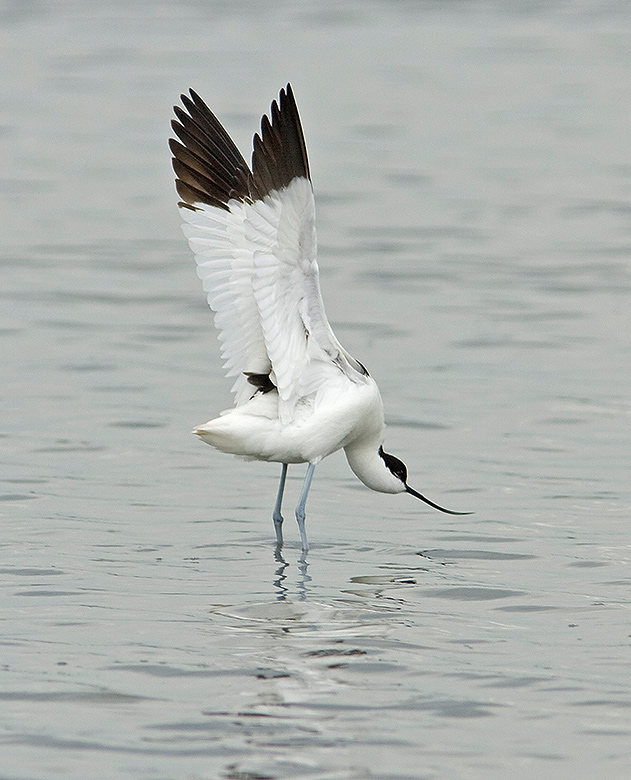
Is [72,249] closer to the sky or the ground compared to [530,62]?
closer to the ground

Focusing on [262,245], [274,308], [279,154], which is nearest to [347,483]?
[274,308]

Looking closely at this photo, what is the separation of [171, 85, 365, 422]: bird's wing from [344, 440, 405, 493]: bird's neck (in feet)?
1.82

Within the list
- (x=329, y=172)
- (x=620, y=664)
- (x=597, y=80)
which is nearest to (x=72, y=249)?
(x=329, y=172)

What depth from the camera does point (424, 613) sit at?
22.7ft

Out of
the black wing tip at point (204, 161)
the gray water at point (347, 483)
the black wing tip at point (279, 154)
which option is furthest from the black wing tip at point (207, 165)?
the gray water at point (347, 483)

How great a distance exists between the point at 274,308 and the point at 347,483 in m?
2.03

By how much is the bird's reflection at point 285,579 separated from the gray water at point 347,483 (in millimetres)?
20

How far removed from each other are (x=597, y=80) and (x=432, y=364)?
51.0ft

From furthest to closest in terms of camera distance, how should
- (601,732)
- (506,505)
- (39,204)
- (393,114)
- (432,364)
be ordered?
(393,114) < (39,204) < (432,364) < (506,505) < (601,732)

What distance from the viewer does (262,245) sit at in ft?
24.7

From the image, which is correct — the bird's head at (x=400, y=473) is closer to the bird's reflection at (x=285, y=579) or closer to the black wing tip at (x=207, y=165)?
the bird's reflection at (x=285, y=579)

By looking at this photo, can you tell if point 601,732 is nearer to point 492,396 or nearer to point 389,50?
point 492,396

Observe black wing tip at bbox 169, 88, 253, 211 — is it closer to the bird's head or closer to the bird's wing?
the bird's wing

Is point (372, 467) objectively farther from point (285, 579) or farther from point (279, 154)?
point (279, 154)
